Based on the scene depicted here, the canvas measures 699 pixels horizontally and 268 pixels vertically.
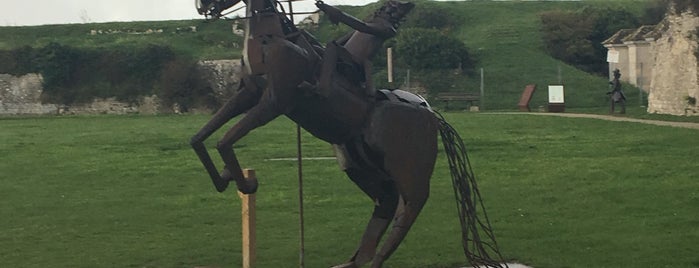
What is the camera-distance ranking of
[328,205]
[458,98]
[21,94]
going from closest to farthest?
[328,205], [458,98], [21,94]

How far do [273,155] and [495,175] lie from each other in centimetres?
553

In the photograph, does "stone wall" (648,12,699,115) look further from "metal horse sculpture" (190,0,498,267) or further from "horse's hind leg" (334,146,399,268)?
"metal horse sculpture" (190,0,498,267)

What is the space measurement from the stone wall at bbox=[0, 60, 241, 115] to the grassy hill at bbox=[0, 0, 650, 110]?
2.25 metres

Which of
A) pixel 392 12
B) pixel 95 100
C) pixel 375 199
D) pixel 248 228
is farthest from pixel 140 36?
pixel 392 12

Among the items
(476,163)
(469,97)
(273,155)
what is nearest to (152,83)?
(469,97)

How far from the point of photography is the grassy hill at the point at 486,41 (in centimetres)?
4656

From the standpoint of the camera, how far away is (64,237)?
1193cm

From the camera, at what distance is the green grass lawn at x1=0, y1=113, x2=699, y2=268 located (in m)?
10.5

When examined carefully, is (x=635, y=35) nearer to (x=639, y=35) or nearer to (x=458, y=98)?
(x=639, y=35)

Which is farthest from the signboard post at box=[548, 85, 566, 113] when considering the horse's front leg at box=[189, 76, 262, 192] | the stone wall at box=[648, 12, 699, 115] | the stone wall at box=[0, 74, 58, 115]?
the horse's front leg at box=[189, 76, 262, 192]

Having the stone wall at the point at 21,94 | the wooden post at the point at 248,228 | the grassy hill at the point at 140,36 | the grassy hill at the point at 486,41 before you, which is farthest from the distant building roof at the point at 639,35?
the wooden post at the point at 248,228

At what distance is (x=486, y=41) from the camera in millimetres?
56531

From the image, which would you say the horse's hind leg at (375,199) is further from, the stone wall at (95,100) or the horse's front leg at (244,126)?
the stone wall at (95,100)

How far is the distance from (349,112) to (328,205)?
281 inches
